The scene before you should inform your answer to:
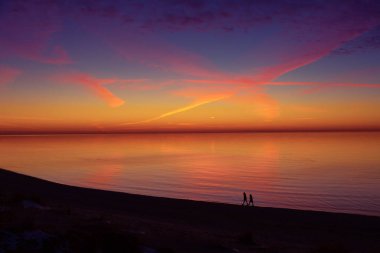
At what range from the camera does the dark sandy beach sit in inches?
380

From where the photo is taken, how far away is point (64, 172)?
6625 cm

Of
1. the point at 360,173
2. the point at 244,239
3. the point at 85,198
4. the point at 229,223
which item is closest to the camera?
the point at 244,239

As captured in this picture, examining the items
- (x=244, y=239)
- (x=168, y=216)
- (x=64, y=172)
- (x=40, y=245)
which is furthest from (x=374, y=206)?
(x=64, y=172)

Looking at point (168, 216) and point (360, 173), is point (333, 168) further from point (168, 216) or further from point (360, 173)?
point (168, 216)

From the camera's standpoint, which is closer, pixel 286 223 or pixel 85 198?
pixel 286 223

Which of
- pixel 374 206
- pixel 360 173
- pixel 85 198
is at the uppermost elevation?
pixel 360 173

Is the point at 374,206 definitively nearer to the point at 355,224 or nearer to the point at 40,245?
the point at 355,224

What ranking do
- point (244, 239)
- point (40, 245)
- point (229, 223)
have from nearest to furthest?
point (40, 245) → point (244, 239) → point (229, 223)

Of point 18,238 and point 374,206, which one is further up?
point 374,206

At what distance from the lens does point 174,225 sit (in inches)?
806

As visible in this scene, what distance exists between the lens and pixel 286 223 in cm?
2466

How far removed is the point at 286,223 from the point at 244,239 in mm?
10077

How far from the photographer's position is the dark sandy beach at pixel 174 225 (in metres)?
9.64

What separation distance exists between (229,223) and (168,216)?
4.93 meters
